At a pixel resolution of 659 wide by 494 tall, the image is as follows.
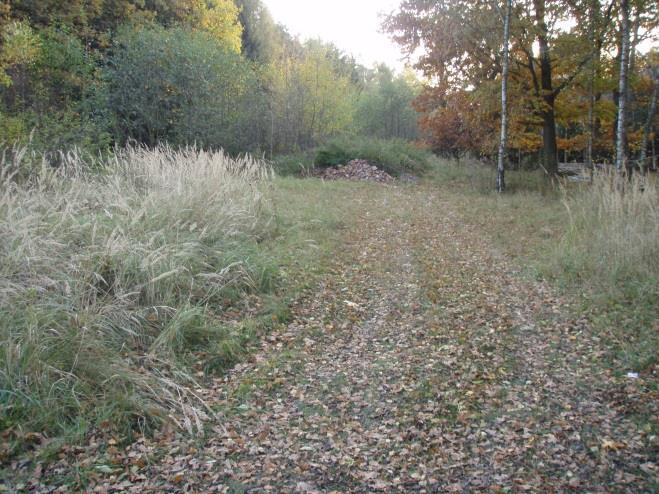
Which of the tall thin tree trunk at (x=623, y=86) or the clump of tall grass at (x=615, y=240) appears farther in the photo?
the tall thin tree trunk at (x=623, y=86)

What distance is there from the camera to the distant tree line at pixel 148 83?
50.1 feet

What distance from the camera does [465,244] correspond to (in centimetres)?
868

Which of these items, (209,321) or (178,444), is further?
(209,321)

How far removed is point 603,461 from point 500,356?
5.06 feet

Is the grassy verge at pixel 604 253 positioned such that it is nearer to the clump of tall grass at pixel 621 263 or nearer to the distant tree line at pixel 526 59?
the clump of tall grass at pixel 621 263

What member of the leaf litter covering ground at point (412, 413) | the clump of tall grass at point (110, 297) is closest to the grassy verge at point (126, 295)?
the clump of tall grass at point (110, 297)

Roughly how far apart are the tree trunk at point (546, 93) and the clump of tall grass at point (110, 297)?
11.2 meters

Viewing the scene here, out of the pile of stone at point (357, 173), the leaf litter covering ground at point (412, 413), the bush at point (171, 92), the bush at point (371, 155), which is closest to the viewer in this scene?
the leaf litter covering ground at point (412, 413)

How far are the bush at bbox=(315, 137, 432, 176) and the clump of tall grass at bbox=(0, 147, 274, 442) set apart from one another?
43.6 feet

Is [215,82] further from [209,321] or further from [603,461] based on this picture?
[603,461]

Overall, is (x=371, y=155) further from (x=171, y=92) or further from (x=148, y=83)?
(x=148, y=83)

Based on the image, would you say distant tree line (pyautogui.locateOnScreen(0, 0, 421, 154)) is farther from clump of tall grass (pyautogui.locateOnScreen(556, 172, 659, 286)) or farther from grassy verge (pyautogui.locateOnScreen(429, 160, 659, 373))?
clump of tall grass (pyautogui.locateOnScreen(556, 172, 659, 286))

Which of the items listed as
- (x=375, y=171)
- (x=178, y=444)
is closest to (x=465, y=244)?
(x=178, y=444)

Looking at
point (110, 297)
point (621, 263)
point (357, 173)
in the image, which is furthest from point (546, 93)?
point (110, 297)
